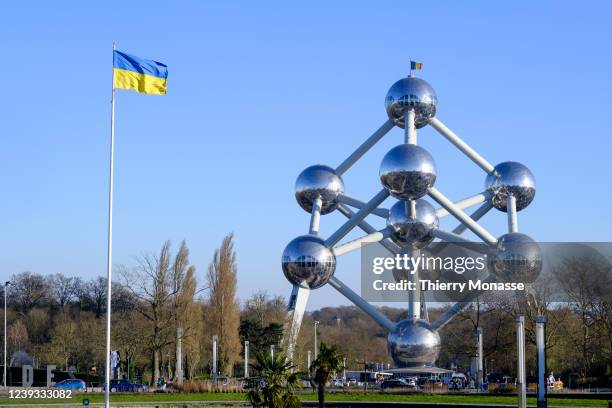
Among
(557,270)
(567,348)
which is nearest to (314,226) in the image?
(557,270)

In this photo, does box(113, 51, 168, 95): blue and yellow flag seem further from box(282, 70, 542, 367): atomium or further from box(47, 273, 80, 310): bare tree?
box(47, 273, 80, 310): bare tree

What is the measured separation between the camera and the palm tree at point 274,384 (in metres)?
25.3

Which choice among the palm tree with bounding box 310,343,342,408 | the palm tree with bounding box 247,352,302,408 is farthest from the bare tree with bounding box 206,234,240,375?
A: the palm tree with bounding box 247,352,302,408

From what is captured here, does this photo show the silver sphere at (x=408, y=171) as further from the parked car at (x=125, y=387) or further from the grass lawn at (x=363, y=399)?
the parked car at (x=125, y=387)

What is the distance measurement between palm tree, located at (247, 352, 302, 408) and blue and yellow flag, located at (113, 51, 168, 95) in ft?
24.6

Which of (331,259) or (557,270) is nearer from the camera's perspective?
(331,259)

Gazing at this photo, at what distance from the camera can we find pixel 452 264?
4425 cm

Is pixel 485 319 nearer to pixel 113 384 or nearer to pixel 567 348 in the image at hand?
pixel 567 348

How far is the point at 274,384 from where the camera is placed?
2545 centimetres

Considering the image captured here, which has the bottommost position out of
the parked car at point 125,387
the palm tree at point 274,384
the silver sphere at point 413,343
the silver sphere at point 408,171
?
the parked car at point 125,387

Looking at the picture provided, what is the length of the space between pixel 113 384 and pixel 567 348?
25993mm

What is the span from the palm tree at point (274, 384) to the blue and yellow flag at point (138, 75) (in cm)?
750

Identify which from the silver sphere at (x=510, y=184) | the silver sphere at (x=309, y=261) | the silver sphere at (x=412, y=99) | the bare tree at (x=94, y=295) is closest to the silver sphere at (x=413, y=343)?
the silver sphere at (x=309, y=261)

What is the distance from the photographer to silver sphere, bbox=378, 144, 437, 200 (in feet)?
121
